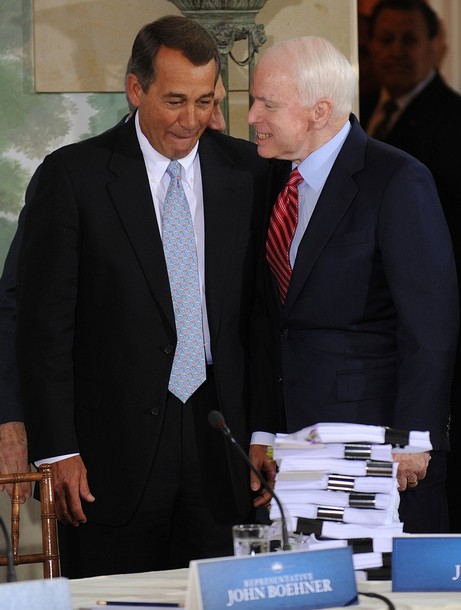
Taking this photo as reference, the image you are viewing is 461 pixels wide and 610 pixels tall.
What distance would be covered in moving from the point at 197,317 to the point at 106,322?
0.21m

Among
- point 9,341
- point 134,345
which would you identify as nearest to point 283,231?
point 134,345

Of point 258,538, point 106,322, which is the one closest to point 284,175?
point 106,322

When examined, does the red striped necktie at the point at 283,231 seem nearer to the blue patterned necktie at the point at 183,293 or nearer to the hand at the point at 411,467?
the blue patterned necktie at the point at 183,293

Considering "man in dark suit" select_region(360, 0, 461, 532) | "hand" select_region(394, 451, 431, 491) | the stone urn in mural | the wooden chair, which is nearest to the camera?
the wooden chair

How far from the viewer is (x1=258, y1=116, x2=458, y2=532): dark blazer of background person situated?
8.09 ft

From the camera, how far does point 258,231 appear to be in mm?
2750

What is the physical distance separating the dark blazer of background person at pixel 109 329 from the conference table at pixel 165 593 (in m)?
0.61

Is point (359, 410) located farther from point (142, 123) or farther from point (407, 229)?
point (142, 123)

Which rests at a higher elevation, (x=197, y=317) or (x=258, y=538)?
(x=197, y=317)

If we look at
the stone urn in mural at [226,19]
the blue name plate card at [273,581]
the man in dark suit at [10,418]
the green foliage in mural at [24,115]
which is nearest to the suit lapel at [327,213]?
the man in dark suit at [10,418]

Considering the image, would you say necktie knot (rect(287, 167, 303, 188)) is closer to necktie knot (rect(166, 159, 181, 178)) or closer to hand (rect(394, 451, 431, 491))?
necktie knot (rect(166, 159, 181, 178))

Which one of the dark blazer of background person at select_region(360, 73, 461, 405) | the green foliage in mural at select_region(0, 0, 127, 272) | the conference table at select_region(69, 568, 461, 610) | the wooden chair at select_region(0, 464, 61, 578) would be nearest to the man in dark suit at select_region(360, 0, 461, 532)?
the dark blazer of background person at select_region(360, 73, 461, 405)

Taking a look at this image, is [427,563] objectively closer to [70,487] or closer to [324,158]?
[70,487]

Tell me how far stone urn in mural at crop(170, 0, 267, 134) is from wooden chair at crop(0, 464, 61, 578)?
1.47 metres
